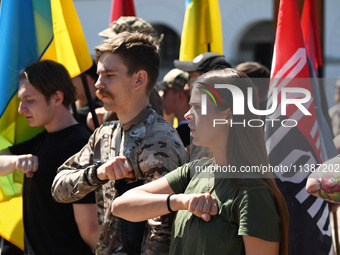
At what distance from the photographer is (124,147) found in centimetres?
232

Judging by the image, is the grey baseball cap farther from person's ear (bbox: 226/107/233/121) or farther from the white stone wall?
the white stone wall

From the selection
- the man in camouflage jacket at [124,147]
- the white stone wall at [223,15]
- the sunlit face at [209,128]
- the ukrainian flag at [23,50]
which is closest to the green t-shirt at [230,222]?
the sunlit face at [209,128]

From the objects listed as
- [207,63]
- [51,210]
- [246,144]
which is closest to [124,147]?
[246,144]

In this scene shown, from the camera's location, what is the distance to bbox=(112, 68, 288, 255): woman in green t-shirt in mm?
1814

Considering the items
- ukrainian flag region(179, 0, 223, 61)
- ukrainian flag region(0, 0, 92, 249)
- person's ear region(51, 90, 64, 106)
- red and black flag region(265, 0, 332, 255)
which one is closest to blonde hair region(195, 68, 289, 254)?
red and black flag region(265, 0, 332, 255)

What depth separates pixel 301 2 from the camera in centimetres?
480

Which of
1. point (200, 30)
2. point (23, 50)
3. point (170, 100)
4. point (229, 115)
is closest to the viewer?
point (229, 115)

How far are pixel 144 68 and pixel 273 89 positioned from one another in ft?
3.09

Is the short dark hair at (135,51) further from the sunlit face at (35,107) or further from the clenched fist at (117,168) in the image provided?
the sunlit face at (35,107)

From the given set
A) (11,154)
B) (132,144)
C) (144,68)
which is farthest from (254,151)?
(11,154)

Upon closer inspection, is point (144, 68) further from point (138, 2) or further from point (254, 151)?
point (138, 2)

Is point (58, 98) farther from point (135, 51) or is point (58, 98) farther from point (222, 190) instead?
point (222, 190)

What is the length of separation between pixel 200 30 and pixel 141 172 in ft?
7.35

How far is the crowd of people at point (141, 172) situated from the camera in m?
1.86
